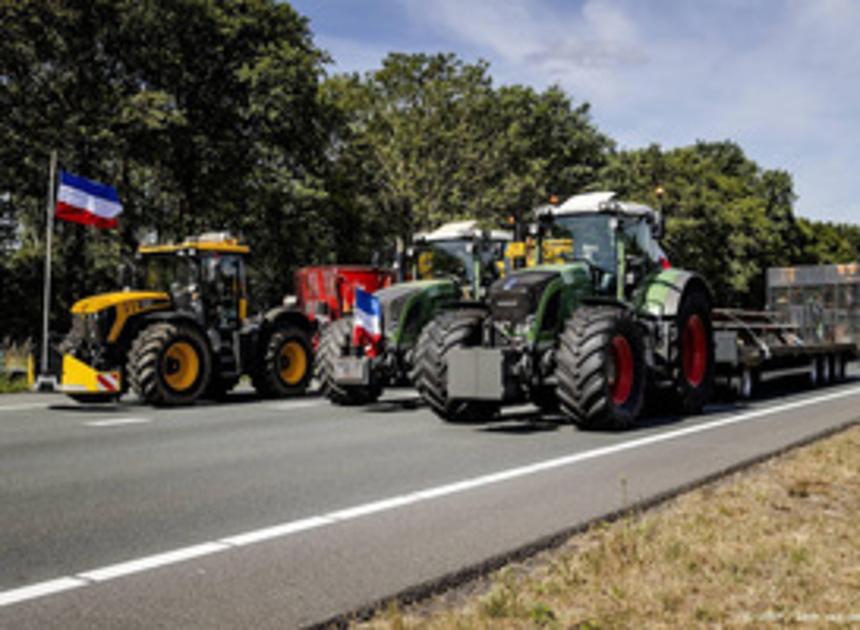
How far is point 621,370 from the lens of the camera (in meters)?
11.4

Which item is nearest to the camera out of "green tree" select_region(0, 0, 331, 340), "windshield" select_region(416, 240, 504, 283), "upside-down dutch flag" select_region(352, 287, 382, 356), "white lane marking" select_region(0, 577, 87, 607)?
"white lane marking" select_region(0, 577, 87, 607)

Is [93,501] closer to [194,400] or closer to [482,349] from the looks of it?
[482,349]

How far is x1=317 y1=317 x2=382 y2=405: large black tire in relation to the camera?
45.0 ft

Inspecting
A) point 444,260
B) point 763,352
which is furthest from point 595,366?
point 444,260

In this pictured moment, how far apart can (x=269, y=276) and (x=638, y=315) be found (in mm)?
21319

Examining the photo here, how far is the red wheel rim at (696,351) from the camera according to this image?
13.6m

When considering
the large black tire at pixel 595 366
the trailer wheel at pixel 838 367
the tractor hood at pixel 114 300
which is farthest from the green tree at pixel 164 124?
the large black tire at pixel 595 366

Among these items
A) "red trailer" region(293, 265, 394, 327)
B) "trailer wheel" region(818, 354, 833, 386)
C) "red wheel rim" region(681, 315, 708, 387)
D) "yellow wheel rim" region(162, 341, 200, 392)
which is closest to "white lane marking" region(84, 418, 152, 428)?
"yellow wheel rim" region(162, 341, 200, 392)

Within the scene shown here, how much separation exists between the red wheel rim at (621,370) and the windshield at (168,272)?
7267mm

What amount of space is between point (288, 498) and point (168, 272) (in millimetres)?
9175

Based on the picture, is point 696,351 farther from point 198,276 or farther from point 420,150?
point 420,150

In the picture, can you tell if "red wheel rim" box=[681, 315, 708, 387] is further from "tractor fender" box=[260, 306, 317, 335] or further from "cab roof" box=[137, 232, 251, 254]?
"cab roof" box=[137, 232, 251, 254]

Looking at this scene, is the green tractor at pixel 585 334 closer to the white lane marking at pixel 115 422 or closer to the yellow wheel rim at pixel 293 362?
the white lane marking at pixel 115 422

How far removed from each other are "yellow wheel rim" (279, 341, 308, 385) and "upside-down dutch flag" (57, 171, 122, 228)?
4.61 meters
